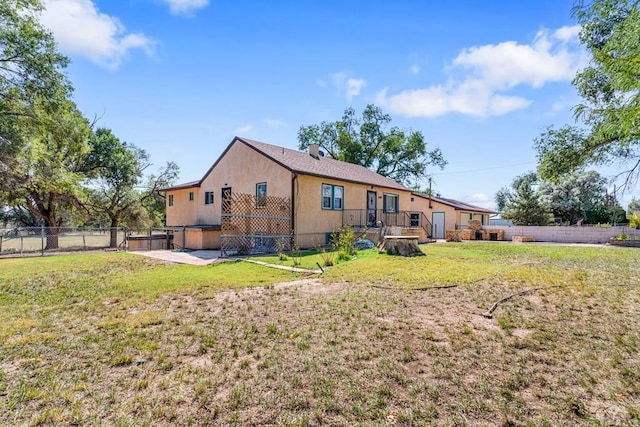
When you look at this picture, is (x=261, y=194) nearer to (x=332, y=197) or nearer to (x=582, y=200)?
(x=332, y=197)

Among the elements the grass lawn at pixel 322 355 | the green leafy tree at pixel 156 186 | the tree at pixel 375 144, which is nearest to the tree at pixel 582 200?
the tree at pixel 375 144

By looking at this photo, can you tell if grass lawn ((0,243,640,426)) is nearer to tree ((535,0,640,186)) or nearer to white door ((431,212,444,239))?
tree ((535,0,640,186))

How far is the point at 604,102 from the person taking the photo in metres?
12.6

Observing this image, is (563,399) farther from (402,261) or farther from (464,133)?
(464,133)

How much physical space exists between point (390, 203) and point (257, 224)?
9376 mm

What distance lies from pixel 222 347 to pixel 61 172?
16.9 m

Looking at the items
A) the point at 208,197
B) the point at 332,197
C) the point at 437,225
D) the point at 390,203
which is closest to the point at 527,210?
the point at 437,225

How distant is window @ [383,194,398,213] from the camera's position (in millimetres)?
19406

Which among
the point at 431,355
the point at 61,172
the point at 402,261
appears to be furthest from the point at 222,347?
the point at 61,172

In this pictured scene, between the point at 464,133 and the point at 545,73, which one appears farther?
the point at 464,133

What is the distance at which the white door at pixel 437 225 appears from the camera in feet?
79.9

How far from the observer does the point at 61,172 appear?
15.3 meters

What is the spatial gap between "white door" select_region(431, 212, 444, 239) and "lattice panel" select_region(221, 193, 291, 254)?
48.3 ft

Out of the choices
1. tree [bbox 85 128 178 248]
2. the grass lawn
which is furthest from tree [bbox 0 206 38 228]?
the grass lawn
